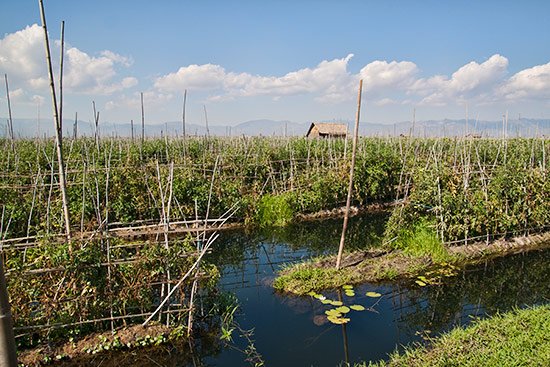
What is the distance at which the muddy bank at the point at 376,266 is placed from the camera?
7.60 metres

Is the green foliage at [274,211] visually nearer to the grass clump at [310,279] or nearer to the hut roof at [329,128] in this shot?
the grass clump at [310,279]

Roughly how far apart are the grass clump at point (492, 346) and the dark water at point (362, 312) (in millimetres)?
498

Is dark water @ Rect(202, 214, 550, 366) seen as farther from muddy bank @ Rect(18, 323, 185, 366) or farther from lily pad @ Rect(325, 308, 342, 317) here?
muddy bank @ Rect(18, 323, 185, 366)

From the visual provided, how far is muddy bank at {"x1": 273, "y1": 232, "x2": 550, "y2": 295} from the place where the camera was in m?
7.60

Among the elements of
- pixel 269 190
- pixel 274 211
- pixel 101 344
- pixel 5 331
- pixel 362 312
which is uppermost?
pixel 5 331

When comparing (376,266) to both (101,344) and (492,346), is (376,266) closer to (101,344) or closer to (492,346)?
(492,346)

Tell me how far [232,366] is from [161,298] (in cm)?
141

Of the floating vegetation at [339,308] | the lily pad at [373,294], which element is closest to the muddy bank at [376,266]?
the floating vegetation at [339,308]

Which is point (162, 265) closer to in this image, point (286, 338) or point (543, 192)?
point (286, 338)

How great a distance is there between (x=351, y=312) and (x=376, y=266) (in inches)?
71.2

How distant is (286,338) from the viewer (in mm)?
5984

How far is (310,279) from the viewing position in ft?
25.1

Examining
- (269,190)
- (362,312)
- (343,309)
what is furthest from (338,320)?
(269,190)

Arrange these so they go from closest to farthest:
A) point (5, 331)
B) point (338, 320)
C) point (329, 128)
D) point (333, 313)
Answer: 1. point (5, 331)
2. point (338, 320)
3. point (333, 313)
4. point (329, 128)
